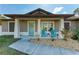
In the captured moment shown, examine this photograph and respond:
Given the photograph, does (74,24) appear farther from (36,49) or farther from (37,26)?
(36,49)

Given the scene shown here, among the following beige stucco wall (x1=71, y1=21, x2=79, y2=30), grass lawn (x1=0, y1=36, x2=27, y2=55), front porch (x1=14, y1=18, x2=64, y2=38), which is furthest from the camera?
front porch (x1=14, y1=18, x2=64, y2=38)

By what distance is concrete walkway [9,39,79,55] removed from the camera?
10414 millimetres

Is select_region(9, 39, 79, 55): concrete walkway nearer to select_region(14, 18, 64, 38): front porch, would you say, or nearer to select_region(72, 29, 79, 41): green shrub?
select_region(14, 18, 64, 38): front porch

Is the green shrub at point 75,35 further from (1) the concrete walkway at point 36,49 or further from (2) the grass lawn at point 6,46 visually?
(2) the grass lawn at point 6,46

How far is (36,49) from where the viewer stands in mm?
10523

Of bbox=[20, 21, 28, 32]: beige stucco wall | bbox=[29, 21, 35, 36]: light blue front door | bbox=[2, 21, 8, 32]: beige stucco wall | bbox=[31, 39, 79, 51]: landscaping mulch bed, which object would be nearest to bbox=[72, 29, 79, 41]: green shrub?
bbox=[31, 39, 79, 51]: landscaping mulch bed

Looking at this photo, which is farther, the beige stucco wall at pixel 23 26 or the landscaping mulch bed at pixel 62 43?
the beige stucco wall at pixel 23 26

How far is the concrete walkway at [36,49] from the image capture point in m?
10.4

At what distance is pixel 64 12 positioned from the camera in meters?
10.7

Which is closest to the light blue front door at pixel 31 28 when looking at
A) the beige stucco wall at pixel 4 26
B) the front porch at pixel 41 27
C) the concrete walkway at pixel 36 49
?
the front porch at pixel 41 27

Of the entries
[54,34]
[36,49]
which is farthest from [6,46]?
[54,34]

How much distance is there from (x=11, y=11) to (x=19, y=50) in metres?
1.26
